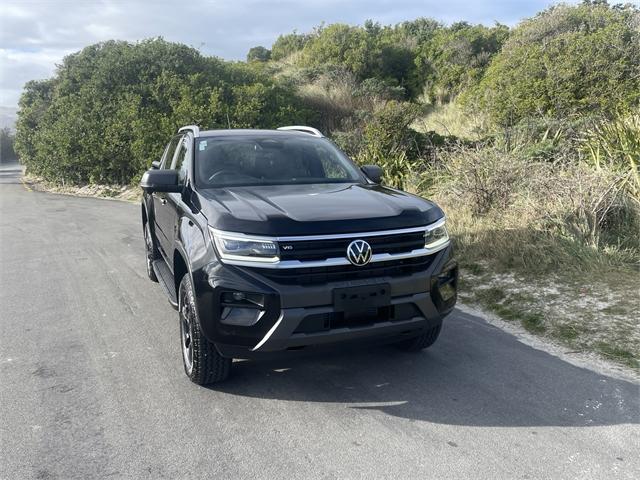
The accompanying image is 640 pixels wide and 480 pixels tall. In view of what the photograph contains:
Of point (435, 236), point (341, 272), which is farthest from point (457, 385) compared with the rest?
point (341, 272)

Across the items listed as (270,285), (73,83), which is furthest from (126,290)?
(73,83)

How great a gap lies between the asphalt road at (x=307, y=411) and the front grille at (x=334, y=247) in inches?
26.9

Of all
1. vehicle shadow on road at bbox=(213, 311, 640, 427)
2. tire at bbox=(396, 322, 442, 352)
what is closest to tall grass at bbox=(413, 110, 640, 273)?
vehicle shadow on road at bbox=(213, 311, 640, 427)

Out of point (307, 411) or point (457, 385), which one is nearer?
point (307, 411)

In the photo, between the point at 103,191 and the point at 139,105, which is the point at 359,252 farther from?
the point at 103,191

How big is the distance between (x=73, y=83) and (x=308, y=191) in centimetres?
2157

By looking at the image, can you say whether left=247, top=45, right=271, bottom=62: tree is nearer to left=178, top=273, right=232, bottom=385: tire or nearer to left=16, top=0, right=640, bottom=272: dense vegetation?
left=16, top=0, right=640, bottom=272: dense vegetation

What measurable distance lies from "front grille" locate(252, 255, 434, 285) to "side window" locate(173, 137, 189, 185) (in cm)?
177

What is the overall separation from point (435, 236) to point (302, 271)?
3.37 feet

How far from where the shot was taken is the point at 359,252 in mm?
3371

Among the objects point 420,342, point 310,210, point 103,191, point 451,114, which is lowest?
point 103,191

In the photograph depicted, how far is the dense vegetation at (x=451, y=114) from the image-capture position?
22.5 ft

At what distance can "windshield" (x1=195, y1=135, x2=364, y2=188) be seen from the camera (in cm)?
456

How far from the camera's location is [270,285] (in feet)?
10.6
